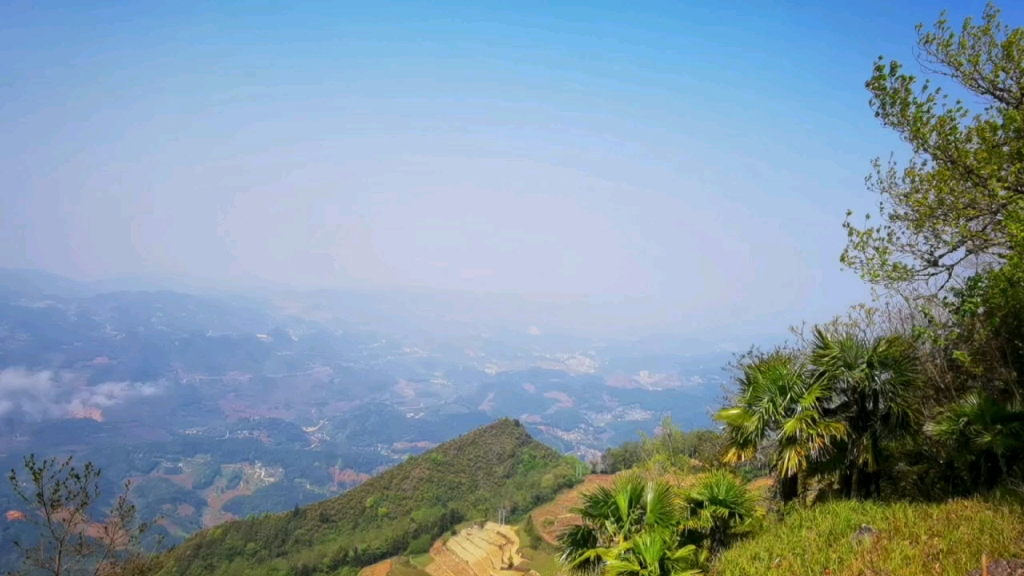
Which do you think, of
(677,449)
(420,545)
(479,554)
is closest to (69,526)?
(677,449)

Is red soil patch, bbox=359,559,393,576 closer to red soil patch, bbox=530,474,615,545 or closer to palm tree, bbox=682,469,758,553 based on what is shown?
red soil patch, bbox=530,474,615,545

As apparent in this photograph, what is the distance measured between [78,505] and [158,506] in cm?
15739

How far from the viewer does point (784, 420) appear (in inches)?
385

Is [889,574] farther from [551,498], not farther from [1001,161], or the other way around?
[551,498]

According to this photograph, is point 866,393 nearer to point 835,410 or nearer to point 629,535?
point 835,410

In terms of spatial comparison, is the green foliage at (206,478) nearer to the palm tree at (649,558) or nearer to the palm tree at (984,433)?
the palm tree at (649,558)

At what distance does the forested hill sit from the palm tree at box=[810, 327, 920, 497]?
50642mm

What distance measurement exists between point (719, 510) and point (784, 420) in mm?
2052

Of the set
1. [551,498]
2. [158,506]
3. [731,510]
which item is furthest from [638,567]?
[158,506]

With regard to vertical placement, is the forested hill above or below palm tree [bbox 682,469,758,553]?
below

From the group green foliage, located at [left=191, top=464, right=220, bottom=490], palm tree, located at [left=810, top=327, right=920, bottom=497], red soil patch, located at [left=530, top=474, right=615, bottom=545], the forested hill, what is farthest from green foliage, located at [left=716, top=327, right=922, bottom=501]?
green foliage, located at [left=191, top=464, right=220, bottom=490]

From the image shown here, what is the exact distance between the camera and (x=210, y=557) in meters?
53.8

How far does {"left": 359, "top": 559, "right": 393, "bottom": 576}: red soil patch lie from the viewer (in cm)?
4462

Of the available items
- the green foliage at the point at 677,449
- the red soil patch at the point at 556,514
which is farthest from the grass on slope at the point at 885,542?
the red soil patch at the point at 556,514
